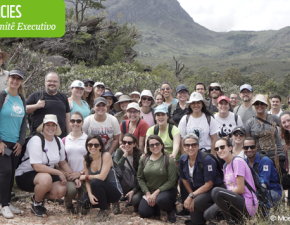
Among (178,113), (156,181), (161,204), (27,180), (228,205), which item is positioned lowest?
(161,204)

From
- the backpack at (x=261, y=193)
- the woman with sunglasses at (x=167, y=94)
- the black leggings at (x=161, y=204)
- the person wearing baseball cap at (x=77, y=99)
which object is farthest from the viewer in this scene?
the woman with sunglasses at (x=167, y=94)

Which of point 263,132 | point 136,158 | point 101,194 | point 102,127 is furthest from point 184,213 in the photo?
point 102,127

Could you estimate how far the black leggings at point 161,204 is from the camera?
514 cm

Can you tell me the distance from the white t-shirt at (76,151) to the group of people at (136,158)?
20 millimetres

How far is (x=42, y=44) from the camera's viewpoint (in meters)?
25.1

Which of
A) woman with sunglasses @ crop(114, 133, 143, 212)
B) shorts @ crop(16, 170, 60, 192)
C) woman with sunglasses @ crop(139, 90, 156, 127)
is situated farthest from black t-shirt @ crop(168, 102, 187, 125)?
shorts @ crop(16, 170, 60, 192)

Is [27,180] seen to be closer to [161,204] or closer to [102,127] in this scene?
[102,127]

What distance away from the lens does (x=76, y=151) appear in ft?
17.3

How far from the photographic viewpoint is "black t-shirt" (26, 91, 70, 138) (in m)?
5.45

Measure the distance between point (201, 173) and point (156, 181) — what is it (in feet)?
3.10

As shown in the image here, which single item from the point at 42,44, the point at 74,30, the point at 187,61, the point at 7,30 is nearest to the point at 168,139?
the point at 7,30

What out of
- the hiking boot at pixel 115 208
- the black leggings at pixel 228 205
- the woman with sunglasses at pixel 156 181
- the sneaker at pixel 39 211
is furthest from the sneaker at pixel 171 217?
the sneaker at pixel 39 211

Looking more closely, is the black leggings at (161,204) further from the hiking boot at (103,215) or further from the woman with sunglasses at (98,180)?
the hiking boot at (103,215)

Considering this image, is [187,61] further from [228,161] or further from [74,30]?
[228,161]
